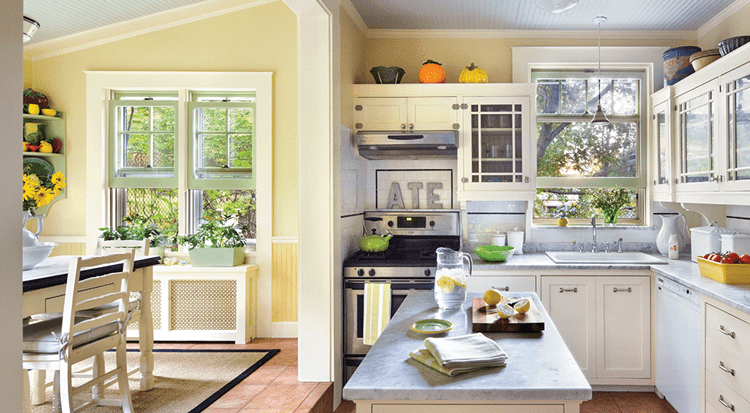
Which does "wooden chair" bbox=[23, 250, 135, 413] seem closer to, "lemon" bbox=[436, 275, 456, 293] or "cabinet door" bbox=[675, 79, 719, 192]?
"lemon" bbox=[436, 275, 456, 293]

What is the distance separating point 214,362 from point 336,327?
1141mm

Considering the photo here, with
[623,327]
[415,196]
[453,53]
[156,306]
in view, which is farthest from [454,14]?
[156,306]

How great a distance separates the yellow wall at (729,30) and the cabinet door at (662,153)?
628 millimetres

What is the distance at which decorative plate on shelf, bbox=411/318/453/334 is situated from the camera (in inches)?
69.9

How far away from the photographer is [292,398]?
3025mm

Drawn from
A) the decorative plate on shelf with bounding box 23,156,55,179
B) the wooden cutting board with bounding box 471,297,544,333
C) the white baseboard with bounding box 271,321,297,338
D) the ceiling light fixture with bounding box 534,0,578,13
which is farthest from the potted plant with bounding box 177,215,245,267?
the ceiling light fixture with bounding box 534,0,578,13

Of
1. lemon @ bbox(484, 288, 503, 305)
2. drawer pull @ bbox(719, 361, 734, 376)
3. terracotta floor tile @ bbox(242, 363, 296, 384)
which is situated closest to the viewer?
lemon @ bbox(484, 288, 503, 305)

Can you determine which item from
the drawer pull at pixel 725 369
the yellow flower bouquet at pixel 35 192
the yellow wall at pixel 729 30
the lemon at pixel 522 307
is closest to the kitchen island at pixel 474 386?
the lemon at pixel 522 307

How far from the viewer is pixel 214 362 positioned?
377 centimetres

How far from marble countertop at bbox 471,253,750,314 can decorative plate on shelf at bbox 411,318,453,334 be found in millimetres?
1434

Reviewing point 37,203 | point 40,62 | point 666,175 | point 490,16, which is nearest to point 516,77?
point 490,16

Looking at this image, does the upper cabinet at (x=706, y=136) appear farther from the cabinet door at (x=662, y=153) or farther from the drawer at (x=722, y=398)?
the drawer at (x=722, y=398)

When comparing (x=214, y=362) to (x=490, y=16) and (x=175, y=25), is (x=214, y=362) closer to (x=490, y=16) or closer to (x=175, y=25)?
(x=175, y=25)

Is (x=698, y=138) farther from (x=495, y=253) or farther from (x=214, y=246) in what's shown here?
(x=214, y=246)
